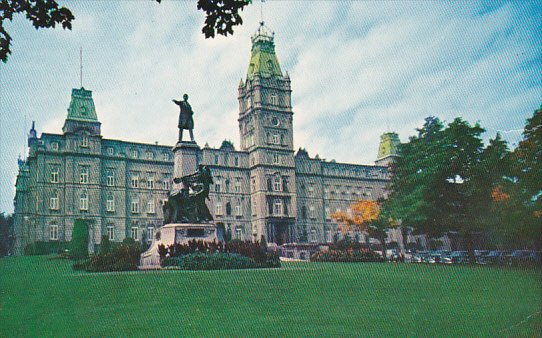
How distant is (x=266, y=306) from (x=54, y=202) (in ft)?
176

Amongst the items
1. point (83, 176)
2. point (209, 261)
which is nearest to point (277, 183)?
point (83, 176)

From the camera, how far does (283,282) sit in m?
17.0

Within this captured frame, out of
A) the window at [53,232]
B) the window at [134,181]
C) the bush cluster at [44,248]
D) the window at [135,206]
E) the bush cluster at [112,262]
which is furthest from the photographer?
the window at [134,181]

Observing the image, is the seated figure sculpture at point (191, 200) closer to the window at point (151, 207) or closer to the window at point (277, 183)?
the window at point (151, 207)

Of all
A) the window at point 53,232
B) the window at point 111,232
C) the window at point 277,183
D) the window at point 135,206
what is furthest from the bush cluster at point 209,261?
the window at point 277,183

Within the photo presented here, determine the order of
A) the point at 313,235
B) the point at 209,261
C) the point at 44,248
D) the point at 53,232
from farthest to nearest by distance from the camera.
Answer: the point at 313,235
the point at 53,232
the point at 44,248
the point at 209,261

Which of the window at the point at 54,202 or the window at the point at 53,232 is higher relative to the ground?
the window at the point at 54,202

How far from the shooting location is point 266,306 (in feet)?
39.5

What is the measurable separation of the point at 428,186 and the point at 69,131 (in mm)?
45391

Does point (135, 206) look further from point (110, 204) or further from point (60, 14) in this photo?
point (60, 14)

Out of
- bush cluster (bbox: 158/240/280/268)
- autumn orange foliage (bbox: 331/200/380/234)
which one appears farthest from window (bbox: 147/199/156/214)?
bush cluster (bbox: 158/240/280/268)

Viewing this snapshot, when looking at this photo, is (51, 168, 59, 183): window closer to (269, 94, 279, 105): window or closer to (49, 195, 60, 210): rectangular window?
(49, 195, 60, 210): rectangular window

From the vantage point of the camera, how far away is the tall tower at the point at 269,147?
70.2 m

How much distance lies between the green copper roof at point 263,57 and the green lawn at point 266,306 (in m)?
59.0
